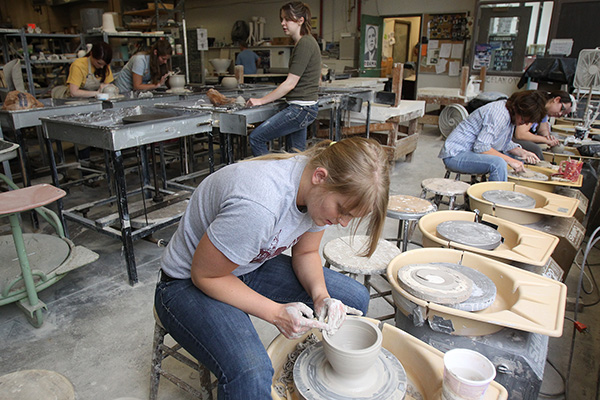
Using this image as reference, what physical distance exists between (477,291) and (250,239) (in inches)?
34.1

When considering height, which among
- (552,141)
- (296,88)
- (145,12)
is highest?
(145,12)

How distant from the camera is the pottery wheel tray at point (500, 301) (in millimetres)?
1240

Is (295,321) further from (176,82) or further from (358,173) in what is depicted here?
(176,82)

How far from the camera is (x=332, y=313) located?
116cm

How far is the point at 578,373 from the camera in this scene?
175cm

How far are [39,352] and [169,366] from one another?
0.61m

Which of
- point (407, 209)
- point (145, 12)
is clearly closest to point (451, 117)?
point (407, 209)

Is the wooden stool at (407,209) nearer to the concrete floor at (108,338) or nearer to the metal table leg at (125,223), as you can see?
the concrete floor at (108,338)

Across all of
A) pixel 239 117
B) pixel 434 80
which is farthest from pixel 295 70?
pixel 434 80

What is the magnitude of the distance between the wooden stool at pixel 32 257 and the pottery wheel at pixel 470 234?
180cm

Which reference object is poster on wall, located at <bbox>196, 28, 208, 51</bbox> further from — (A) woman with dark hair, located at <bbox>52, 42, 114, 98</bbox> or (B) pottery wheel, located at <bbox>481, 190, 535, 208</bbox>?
(B) pottery wheel, located at <bbox>481, 190, 535, 208</bbox>

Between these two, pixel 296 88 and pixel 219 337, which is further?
pixel 296 88

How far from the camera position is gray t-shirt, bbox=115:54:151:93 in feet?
15.0

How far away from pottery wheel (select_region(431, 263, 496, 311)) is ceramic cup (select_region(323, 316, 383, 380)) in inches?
13.2
